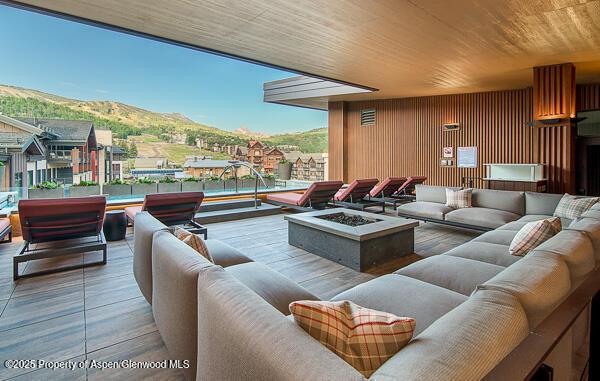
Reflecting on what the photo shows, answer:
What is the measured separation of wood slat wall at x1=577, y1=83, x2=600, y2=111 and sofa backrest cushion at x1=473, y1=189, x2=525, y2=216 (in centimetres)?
450

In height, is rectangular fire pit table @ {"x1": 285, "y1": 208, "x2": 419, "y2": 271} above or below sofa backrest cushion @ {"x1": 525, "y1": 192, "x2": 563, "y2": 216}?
below

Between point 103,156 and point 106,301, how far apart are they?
25.1ft

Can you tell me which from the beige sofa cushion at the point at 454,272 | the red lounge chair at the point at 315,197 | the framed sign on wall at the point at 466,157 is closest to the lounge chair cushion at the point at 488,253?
the beige sofa cushion at the point at 454,272

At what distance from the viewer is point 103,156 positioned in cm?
899

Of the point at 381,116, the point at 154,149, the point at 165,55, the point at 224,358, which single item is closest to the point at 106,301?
the point at 224,358

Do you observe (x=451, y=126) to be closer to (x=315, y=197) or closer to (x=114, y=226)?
(x=315, y=197)

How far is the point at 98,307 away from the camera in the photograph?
271 cm

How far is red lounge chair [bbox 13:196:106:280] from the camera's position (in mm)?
3412

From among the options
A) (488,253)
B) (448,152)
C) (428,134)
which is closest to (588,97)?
(448,152)

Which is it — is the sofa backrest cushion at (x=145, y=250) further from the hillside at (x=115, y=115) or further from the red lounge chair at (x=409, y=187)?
the hillside at (x=115, y=115)

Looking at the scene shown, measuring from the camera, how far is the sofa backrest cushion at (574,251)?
→ 1654 millimetres

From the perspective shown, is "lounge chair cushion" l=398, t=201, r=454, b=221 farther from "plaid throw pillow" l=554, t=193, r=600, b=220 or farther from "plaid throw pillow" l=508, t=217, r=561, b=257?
"plaid throw pillow" l=508, t=217, r=561, b=257

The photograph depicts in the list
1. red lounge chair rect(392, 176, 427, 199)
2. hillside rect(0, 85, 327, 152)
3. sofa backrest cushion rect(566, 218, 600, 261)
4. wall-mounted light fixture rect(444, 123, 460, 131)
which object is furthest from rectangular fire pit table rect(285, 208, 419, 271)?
hillside rect(0, 85, 327, 152)

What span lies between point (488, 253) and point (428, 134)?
301 inches
